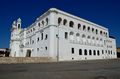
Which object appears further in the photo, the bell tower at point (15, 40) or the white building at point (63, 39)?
the bell tower at point (15, 40)

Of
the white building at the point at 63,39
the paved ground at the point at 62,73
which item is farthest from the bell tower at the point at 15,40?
the paved ground at the point at 62,73

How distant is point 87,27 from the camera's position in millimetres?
47438

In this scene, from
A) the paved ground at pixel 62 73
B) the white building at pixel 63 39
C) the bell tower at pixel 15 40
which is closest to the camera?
the paved ground at pixel 62 73

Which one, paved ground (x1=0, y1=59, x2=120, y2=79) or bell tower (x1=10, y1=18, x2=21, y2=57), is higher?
bell tower (x1=10, y1=18, x2=21, y2=57)

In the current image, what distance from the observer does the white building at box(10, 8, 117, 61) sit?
3647 centimetres

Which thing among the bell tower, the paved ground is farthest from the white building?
the paved ground

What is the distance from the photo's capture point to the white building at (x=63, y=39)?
3647cm

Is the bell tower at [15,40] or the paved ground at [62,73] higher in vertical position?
the bell tower at [15,40]

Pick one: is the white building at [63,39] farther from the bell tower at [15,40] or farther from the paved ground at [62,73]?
the paved ground at [62,73]

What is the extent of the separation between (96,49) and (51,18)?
21493 millimetres

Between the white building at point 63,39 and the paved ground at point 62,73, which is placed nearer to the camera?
the paved ground at point 62,73

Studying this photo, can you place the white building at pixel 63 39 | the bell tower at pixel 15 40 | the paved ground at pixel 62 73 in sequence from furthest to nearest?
the bell tower at pixel 15 40 → the white building at pixel 63 39 → the paved ground at pixel 62 73

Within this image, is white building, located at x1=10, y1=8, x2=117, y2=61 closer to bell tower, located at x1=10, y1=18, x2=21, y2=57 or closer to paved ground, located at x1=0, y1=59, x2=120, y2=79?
bell tower, located at x1=10, y1=18, x2=21, y2=57

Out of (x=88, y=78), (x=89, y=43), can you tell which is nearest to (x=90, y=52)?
(x=89, y=43)
